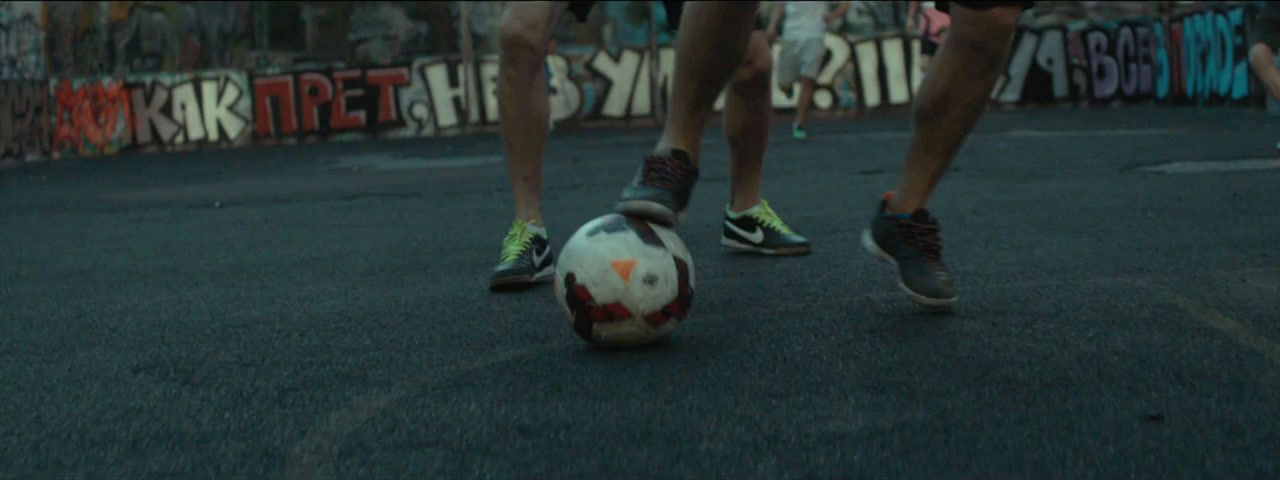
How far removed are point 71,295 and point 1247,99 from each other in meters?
13.6

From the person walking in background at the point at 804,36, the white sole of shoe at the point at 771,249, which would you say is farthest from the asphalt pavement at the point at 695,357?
the person walking in background at the point at 804,36

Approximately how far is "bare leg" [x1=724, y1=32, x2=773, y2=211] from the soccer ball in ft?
5.12

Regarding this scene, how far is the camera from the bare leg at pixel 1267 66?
935cm

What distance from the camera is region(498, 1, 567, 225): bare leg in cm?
468

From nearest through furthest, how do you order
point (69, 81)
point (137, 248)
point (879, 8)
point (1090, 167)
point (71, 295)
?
point (71, 295)
point (137, 248)
point (1090, 167)
point (69, 81)
point (879, 8)

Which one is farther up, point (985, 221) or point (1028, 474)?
point (1028, 474)

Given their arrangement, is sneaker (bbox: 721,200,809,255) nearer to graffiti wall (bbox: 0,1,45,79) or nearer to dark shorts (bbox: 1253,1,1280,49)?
dark shorts (bbox: 1253,1,1280,49)

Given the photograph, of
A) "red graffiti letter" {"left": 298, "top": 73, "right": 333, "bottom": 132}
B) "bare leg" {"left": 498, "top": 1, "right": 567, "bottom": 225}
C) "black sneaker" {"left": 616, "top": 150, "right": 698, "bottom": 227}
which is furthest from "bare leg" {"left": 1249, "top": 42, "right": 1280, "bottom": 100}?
"red graffiti letter" {"left": 298, "top": 73, "right": 333, "bottom": 132}

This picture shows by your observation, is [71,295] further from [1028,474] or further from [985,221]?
[1028,474]

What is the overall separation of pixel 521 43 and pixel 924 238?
139 centimetres

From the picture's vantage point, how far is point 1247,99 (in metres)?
16.2

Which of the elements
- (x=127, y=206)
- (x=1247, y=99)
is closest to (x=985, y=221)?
(x=127, y=206)

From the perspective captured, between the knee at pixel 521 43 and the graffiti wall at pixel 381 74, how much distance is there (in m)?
15.5

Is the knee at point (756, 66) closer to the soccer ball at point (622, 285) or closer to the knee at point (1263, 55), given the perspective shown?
the soccer ball at point (622, 285)
